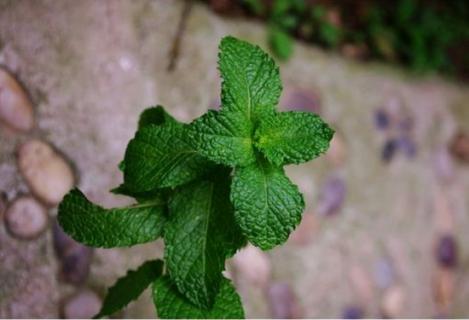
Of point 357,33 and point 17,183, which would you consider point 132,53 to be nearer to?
point 17,183

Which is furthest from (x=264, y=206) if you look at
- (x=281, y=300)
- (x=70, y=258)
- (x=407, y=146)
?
(x=407, y=146)

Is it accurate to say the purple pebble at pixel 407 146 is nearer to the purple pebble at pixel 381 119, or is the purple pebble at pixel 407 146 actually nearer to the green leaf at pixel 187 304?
the purple pebble at pixel 381 119

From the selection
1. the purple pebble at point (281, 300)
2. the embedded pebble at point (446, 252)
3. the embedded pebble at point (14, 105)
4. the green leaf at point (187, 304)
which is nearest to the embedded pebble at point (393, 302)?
the embedded pebble at point (446, 252)

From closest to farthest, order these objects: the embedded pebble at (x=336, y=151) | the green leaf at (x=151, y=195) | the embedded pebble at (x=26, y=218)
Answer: the green leaf at (x=151, y=195)
the embedded pebble at (x=26, y=218)
the embedded pebble at (x=336, y=151)

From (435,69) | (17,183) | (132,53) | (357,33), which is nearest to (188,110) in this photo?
(132,53)

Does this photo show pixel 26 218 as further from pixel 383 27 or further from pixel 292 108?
pixel 383 27
